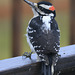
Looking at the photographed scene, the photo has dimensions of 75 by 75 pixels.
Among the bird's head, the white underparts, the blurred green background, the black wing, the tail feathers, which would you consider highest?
the bird's head

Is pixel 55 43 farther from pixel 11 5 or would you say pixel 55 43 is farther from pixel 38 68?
pixel 11 5

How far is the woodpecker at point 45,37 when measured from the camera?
2.83m

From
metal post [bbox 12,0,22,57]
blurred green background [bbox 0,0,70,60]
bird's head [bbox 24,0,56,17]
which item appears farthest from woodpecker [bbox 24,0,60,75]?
blurred green background [bbox 0,0,70,60]

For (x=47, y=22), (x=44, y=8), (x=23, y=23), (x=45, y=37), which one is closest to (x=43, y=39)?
(x=45, y=37)

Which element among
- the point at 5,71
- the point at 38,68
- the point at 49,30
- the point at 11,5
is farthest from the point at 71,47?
the point at 11,5

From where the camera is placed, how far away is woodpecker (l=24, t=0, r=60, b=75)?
2829mm

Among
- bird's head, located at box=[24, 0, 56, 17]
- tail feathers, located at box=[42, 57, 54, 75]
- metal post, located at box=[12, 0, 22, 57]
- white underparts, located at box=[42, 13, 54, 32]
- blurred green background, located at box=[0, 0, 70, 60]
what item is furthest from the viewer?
blurred green background, located at box=[0, 0, 70, 60]

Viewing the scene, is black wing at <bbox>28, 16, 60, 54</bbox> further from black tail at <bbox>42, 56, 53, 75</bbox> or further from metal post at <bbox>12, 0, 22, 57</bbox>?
metal post at <bbox>12, 0, 22, 57</bbox>

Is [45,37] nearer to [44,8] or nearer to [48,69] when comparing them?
[48,69]

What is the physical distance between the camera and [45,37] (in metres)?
2.90

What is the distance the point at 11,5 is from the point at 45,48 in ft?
7.58

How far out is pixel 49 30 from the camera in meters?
2.99

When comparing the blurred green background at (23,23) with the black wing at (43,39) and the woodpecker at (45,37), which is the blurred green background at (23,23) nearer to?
the woodpecker at (45,37)

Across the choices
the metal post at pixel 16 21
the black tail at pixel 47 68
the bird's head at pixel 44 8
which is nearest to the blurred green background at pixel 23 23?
the metal post at pixel 16 21
